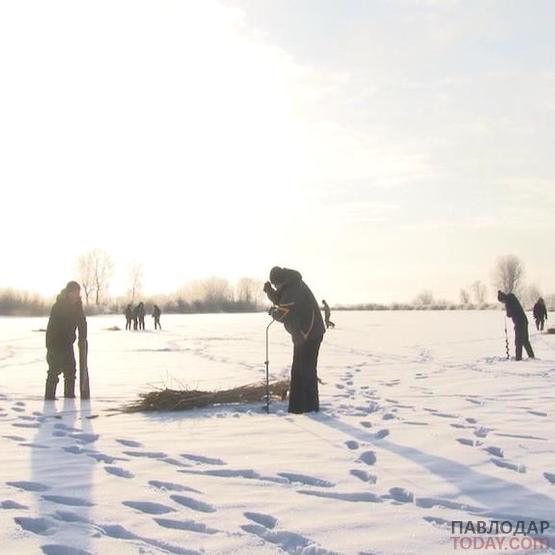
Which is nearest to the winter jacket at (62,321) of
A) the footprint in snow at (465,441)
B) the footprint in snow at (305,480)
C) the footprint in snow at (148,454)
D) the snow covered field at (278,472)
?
the snow covered field at (278,472)

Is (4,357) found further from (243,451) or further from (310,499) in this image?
(310,499)

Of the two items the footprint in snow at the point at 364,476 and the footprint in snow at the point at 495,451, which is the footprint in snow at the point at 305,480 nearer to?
the footprint in snow at the point at 364,476

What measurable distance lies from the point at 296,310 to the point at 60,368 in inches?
182

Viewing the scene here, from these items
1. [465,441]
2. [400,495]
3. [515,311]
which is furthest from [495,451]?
[515,311]

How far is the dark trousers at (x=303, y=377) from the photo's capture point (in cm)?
811

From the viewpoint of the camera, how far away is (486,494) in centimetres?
450

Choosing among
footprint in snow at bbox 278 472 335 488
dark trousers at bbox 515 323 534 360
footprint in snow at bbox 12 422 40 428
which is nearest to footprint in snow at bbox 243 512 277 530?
footprint in snow at bbox 278 472 335 488

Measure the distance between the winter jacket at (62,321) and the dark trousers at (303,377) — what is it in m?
4.17

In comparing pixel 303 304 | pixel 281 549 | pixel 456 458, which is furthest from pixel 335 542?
pixel 303 304

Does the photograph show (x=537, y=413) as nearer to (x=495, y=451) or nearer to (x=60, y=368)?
(x=495, y=451)

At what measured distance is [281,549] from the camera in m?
3.57

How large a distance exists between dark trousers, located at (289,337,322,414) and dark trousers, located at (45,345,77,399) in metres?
4.31

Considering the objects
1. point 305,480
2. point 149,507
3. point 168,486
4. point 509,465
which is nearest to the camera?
point 149,507

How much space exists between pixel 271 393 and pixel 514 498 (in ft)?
18.0
